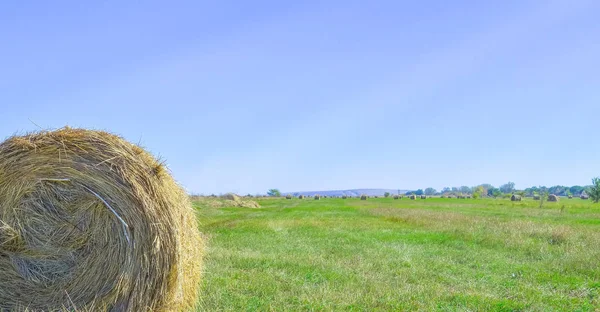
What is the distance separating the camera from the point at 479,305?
280 inches

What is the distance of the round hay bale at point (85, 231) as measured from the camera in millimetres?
6348

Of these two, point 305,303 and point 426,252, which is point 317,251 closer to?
point 426,252

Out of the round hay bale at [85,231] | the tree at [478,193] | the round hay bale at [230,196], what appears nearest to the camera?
the round hay bale at [85,231]

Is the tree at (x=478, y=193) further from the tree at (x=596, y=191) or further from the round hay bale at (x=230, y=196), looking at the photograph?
the round hay bale at (x=230, y=196)

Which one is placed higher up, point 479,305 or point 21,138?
point 21,138

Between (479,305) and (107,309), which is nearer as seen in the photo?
(107,309)

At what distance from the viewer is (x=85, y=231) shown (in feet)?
21.0

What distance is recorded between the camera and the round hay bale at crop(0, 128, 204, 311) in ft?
20.8

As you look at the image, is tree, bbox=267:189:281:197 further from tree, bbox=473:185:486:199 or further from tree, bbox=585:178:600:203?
tree, bbox=585:178:600:203

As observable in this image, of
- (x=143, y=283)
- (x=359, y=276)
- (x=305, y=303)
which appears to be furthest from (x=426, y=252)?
(x=143, y=283)

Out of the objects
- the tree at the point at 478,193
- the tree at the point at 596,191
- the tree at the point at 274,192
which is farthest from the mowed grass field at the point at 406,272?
the tree at the point at 274,192

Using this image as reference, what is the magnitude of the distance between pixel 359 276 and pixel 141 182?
4.61 m

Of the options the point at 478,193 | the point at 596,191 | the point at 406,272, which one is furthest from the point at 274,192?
the point at 406,272

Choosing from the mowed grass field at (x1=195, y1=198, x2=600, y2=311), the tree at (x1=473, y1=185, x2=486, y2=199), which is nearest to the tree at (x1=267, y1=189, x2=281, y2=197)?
the tree at (x1=473, y1=185, x2=486, y2=199)
